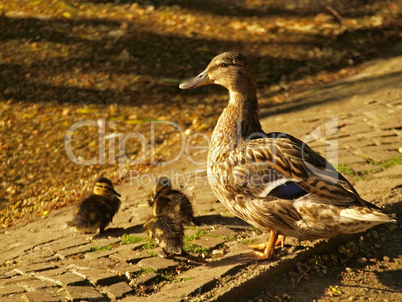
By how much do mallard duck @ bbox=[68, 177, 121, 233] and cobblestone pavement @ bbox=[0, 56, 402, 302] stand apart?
13cm

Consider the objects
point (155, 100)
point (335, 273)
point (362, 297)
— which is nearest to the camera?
point (362, 297)

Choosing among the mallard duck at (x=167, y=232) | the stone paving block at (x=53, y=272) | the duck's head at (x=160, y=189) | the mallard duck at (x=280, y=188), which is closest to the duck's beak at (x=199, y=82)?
the mallard duck at (x=280, y=188)

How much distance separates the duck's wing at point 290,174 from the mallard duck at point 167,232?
744mm

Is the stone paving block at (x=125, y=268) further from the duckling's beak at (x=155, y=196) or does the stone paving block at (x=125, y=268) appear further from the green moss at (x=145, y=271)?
the duckling's beak at (x=155, y=196)

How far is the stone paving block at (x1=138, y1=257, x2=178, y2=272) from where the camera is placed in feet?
13.5

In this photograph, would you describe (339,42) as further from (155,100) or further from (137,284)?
Result: (137,284)

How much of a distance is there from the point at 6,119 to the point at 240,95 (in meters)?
4.82

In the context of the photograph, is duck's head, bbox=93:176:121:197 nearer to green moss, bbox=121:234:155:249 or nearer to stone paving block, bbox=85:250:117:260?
green moss, bbox=121:234:155:249

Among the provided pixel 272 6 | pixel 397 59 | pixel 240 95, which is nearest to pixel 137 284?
pixel 240 95

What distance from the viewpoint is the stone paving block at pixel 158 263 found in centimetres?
411

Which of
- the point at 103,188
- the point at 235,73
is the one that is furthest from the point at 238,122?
the point at 103,188

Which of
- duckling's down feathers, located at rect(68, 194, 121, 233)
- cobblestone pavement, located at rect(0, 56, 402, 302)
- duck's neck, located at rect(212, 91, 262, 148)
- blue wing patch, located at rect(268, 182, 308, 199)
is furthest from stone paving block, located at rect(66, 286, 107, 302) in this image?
duck's neck, located at rect(212, 91, 262, 148)

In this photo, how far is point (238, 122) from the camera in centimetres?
455

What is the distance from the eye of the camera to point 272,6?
11.7 m
